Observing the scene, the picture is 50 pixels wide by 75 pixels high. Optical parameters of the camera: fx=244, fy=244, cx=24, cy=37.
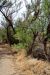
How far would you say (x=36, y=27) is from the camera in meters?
17.5

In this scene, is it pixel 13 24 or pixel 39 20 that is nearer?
pixel 39 20

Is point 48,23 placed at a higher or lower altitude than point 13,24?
higher

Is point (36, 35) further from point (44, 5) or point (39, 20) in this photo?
point (44, 5)

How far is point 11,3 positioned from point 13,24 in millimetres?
3462

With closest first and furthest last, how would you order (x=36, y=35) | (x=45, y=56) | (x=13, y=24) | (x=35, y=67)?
1. (x=35, y=67)
2. (x=45, y=56)
3. (x=36, y=35)
4. (x=13, y=24)

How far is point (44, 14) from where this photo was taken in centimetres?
1588

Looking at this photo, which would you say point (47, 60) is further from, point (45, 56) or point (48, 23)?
point (48, 23)

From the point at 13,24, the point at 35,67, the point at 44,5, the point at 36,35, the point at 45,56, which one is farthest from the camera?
the point at 13,24

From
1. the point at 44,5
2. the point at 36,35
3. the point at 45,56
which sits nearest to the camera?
the point at 44,5

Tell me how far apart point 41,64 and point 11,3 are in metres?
23.0

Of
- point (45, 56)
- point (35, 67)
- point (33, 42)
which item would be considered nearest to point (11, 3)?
point (33, 42)

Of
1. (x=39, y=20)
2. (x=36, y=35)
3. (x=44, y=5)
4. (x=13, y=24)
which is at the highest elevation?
(x=44, y=5)

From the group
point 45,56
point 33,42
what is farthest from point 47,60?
point 33,42

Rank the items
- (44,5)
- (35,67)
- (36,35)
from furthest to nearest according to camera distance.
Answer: (36,35) → (44,5) → (35,67)
